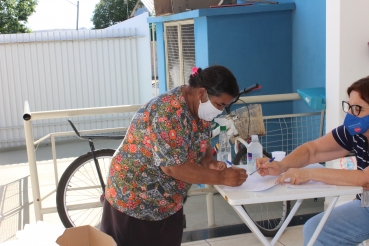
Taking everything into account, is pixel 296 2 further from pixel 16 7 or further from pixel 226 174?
pixel 16 7

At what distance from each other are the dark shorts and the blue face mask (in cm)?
97

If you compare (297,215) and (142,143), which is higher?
(142,143)

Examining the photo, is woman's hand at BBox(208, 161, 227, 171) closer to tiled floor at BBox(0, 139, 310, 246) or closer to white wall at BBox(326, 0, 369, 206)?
tiled floor at BBox(0, 139, 310, 246)

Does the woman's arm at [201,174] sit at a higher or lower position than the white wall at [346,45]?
lower

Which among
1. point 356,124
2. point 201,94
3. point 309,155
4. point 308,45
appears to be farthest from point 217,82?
point 308,45

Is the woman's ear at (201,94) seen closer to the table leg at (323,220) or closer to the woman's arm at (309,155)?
the woman's arm at (309,155)

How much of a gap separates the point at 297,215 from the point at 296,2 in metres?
2.16

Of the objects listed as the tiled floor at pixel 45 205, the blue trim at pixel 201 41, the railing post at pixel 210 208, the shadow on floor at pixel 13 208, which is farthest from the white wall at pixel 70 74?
the railing post at pixel 210 208

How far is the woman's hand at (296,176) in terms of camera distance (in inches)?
96.4

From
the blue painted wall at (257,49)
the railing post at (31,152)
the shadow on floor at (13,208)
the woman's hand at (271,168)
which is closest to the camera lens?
the woman's hand at (271,168)

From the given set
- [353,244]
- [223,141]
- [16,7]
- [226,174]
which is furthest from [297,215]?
[16,7]

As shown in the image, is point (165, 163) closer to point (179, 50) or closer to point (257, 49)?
point (257, 49)

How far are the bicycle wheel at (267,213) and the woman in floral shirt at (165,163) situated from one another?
159 cm

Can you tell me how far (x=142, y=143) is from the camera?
226 cm
